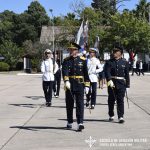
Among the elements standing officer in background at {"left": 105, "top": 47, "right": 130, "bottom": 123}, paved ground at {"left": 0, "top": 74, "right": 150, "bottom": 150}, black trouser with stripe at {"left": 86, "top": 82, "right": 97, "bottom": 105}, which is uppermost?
standing officer in background at {"left": 105, "top": 47, "right": 130, "bottom": 123}

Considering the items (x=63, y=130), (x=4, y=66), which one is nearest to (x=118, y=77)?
(x=63, y=130)

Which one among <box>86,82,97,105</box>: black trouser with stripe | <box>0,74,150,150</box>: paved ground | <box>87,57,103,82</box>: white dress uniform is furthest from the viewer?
<box>87,57,103,82</box>: white dress uniform

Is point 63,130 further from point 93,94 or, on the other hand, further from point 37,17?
point 37,17

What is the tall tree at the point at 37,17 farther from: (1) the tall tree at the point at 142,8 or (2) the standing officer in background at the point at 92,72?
(2) the standing officer in background at the point at 92,72

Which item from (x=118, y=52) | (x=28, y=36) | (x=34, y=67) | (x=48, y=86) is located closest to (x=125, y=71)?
(x=118, y=52)

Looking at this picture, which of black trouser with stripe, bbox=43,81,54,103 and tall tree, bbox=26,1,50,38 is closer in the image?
black trouser with stripe, bbox=43,81,54,103

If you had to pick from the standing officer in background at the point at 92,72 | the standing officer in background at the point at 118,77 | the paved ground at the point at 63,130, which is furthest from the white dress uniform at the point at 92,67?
the standing officer in background at the point at 118,77

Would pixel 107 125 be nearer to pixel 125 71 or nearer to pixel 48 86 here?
pixel 125 71

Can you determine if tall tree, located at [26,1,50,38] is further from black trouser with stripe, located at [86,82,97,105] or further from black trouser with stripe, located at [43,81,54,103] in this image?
black trouser with stripe, located at [86,82,97,105]

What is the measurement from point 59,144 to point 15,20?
96.8 metres

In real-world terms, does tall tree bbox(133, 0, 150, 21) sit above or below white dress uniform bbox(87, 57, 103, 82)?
above

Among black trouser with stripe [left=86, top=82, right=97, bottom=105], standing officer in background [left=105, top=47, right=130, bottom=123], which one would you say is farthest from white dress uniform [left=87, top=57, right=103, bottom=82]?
standing officer in background [left=105, top=47, right=130, bottom=123]

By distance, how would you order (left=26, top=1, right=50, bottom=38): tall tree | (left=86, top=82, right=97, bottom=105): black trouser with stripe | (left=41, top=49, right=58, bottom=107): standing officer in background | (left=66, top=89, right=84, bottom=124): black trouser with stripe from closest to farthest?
(left=66, top=89, right=84, bottom=124): black trouser with stripe < (left=86, top=82, right=97, bottom=105): black trouser with stripe < (left=41, top=49, right=58, bottom=107): standing officer in background < (left=26, top=1, right=50, bottom=38): tall tree

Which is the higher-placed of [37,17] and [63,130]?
[37,17]
